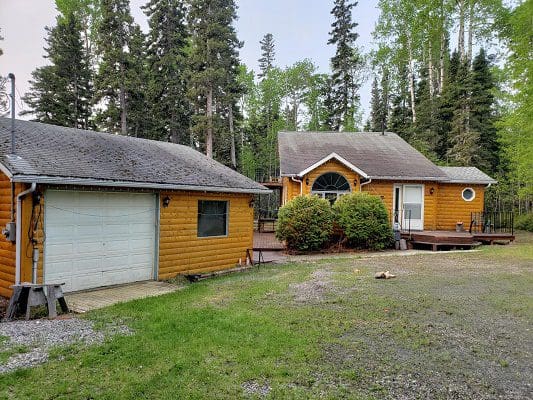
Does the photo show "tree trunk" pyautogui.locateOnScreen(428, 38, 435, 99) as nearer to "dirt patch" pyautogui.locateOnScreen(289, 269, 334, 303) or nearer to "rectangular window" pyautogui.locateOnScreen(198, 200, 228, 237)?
"rectangular window" pyautogui.locateOnScreen(198, 200, 228, 237)

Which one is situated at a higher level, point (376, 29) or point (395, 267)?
point (376, 29)

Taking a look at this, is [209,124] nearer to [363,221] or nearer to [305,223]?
[305,223]

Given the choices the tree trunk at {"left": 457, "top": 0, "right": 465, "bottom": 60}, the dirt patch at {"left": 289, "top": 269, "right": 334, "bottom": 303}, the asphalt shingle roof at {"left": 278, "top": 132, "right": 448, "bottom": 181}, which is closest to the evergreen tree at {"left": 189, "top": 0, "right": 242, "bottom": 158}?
the asphalt shingle roof at {"left": 278, "top": 132, "right": 448, "bottom": 181}

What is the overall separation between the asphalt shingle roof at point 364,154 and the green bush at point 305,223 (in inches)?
118

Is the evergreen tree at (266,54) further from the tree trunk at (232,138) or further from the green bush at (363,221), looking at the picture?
the green bush at (363,221)

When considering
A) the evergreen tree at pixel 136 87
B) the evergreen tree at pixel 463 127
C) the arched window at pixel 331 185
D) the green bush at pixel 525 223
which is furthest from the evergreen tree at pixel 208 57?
the green bush at pixel 525 223

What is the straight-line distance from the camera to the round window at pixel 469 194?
17469 millimetres

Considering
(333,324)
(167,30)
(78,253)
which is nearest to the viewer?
(333,324)

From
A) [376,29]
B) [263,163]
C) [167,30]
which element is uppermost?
[376,29]

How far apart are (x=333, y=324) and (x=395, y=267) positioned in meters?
5.50

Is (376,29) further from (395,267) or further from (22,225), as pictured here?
(22,225)

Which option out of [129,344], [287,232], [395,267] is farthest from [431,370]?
[287,232]

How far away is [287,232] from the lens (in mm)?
13602

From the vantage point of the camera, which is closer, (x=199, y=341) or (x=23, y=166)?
(x=199, y=341)
